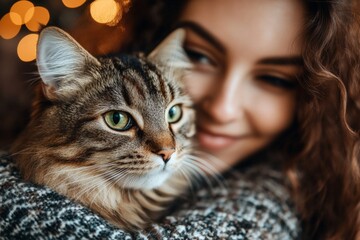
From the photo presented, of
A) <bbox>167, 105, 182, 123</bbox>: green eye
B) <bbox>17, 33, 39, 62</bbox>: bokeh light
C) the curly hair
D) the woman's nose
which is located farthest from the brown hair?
<bbox>17, 33, 39, 62</bbox>: bokeh light

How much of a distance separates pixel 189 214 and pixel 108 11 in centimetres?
91

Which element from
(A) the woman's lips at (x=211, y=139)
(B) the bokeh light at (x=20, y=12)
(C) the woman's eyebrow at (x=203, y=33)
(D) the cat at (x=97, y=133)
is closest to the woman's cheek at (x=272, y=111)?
(A) the woman's lips at (x=211, y=139)

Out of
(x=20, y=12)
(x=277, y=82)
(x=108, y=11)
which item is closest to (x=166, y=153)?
(x=277, y=82)

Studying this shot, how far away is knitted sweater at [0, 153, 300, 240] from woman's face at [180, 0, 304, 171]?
0.19m

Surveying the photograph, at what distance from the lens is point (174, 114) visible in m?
1.25

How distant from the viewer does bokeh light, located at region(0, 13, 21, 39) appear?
2590mm

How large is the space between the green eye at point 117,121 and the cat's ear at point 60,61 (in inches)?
4.8

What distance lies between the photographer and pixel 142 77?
117 centimetres

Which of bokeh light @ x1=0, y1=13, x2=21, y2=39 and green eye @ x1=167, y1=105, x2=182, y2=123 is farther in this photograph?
bokeh light @ x1=0, y1=13, x2=21, y2=39

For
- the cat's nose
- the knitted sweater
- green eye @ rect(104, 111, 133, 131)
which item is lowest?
the knitted sweater

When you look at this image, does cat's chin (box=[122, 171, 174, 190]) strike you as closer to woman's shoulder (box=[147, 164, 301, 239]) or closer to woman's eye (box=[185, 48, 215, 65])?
woman's shoulder (box=[147, 164, 301, 239])

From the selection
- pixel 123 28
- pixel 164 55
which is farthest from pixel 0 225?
pixel 123 28

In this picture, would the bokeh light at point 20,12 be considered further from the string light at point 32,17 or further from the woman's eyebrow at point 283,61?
the woman's eyebrow at point 283,61

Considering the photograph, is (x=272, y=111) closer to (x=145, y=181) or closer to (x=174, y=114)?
(x=174, y=114)
